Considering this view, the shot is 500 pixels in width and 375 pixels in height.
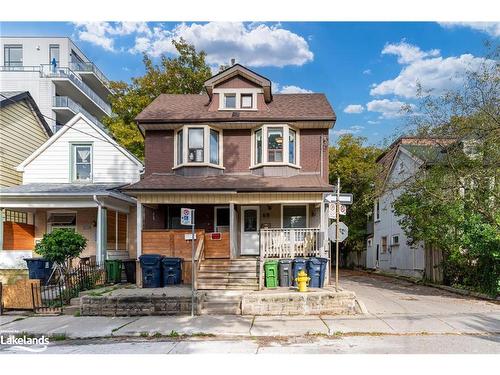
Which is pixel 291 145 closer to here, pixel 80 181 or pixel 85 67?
pixel 80 181

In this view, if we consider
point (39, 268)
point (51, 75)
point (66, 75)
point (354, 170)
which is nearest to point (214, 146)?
point (39, 268)

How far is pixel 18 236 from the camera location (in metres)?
17.9

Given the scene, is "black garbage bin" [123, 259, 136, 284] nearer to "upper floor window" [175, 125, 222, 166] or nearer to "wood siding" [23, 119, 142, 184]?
"upper floor window" [175, 125, 222, 166]

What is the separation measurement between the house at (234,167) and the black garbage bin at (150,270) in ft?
3.92

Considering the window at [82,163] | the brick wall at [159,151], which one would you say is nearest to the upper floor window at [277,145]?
the brick wall at [159,151]

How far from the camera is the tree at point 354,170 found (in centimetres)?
3066

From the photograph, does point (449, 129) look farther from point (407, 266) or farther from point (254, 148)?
point (407, 266)

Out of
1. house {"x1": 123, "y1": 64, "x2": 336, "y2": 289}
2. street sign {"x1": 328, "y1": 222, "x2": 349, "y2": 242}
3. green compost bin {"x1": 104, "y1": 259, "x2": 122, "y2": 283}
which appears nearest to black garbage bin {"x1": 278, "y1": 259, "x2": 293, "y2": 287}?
house {"x1": 123, "y1": 64, "x2": 336, "y2": 289}

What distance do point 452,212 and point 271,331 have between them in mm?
8122

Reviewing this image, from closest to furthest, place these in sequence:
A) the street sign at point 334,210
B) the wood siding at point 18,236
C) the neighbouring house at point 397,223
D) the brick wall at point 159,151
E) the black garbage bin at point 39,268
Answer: the street sign at point 334,210
the black garbage bin at point 39,268
the neighbouring house at point 397,223
the wood siding at point 18,236
the brick wall at point 159,151

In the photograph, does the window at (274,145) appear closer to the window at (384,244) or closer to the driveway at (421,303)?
the driveway at (421,303)

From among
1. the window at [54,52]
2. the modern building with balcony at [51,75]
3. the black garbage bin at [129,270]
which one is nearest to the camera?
the black garbage bin at [129,270]

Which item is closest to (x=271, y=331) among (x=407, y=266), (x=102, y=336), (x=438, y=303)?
(x=102, y=336)

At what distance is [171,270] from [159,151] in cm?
540
